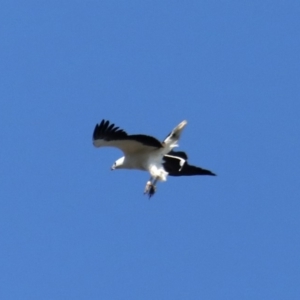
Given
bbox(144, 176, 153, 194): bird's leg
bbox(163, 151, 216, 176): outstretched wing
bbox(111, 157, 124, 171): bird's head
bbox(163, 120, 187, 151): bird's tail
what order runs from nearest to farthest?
1. bbox(163, 120, 187, 151): bird's tail
2. bbox(144, 176, 153, 194): bird's leg
3. bbox(163, 151, 216, 176): outstretched wing
4. bbox(111, 157, 124, 171): bird's head

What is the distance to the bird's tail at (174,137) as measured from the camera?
135 ft

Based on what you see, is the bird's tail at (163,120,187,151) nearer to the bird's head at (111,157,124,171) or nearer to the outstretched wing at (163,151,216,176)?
the outstretched wing at (163,151,216,176)

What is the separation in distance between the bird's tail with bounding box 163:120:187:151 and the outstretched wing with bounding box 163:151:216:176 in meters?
0.76

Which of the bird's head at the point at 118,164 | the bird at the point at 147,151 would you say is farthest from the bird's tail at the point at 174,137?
the bird's head at the point at 118,164

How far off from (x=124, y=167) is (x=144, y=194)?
54.3 inches

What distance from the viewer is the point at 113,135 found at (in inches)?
Answer: 1629

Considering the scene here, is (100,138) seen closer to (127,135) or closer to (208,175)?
(127,135)

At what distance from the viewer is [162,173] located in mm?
41969

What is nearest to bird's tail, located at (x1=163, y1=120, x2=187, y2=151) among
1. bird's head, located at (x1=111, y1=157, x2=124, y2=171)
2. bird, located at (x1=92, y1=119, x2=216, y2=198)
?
bird, located at (x1=92, y1=119, x2=216, y2=198)

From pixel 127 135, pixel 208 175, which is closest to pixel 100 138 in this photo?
pixel 127 135

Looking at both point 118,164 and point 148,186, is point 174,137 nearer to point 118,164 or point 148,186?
point 148,186

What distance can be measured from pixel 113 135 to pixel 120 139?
256 millimetres

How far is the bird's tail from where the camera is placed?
41.2 m

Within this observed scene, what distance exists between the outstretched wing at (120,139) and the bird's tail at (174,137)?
0.57 feet
